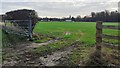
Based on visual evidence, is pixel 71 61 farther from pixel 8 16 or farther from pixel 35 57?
pixel 8 16

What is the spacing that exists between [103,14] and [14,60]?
60.1 meters

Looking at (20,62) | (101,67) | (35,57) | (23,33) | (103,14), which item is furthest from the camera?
(103,14)

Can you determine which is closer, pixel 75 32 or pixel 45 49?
pixel 45 49

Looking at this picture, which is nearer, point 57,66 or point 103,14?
point 57,66

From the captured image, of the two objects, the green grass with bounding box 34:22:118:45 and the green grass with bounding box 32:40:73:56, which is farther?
the green grass with bounding box 34:22:118:45

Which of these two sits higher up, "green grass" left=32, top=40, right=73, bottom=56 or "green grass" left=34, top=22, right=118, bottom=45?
"green grass" left=32, top=40, right=73, bottom=56

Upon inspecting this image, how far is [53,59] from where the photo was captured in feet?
25.2

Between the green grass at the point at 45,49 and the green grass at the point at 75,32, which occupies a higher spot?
the green grass at the point at 45,49

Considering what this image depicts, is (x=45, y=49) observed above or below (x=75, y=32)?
above

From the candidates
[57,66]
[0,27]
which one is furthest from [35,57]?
[0,27]

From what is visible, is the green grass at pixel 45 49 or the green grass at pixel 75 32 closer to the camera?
the green grass at pixel 45 49

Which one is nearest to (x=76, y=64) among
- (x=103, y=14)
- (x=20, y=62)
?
(x=20, y=62)

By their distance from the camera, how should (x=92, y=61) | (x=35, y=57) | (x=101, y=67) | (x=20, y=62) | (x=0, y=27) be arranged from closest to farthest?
1. (x=101, y=67)
2. (x=92, y=61)
3. (x=20, y=62)
4. (x=35, y=57)
5. (x=0, y=27)

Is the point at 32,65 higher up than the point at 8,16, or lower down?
lower down
